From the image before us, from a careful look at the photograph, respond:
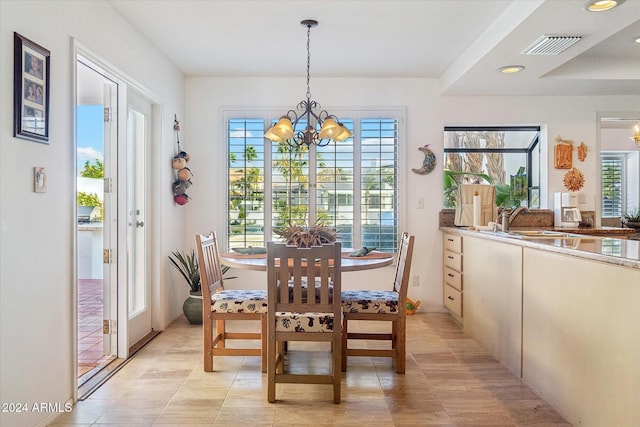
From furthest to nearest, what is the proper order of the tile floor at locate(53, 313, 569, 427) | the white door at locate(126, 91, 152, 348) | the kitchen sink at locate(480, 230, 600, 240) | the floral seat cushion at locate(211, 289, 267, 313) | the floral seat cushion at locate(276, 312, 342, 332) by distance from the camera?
the white door at locate(126, 91, 152, 348) < the kitchen sink at locate(480, 230, 600, 240) < the floral seat cushion at locate(211, 289, 267, 313) < the floral seat cushion at locate(276, 312, 342, 332) < the tile floor at locate(53, 313, 569, 427)

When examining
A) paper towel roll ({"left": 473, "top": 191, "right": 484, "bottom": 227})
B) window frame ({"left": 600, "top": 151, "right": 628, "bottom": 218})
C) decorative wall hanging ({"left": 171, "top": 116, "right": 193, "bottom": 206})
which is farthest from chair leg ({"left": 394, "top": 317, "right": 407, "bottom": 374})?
window frame ({"left": 600, "top": 151, "right": 628, "bottom": 218})

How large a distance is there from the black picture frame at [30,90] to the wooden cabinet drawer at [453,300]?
3.43 meters

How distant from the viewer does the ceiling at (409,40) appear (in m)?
2.92

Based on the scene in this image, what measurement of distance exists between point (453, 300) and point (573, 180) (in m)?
1.80

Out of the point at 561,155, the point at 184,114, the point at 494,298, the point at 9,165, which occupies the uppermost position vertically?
the point at 184,114

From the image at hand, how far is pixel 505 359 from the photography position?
310cm

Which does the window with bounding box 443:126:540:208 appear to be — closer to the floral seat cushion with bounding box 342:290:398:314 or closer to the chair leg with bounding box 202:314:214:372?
the floral seat cushion with bounding box 342:290:398:314

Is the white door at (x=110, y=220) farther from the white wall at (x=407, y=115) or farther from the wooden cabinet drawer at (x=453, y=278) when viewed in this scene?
the wooden cabinet drawer at (x=453, y=278)

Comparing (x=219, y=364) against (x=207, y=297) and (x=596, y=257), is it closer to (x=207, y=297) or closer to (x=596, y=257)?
(x=207, y=297)

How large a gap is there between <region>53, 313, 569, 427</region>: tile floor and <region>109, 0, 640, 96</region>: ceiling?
7.28ft

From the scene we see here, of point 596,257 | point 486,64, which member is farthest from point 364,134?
point 596,257

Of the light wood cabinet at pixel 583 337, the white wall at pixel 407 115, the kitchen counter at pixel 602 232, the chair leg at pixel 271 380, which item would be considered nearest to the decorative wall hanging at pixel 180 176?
the white wall at pixel 407 115

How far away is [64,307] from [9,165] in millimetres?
847

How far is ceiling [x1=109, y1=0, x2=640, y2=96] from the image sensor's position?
9.59 feet
